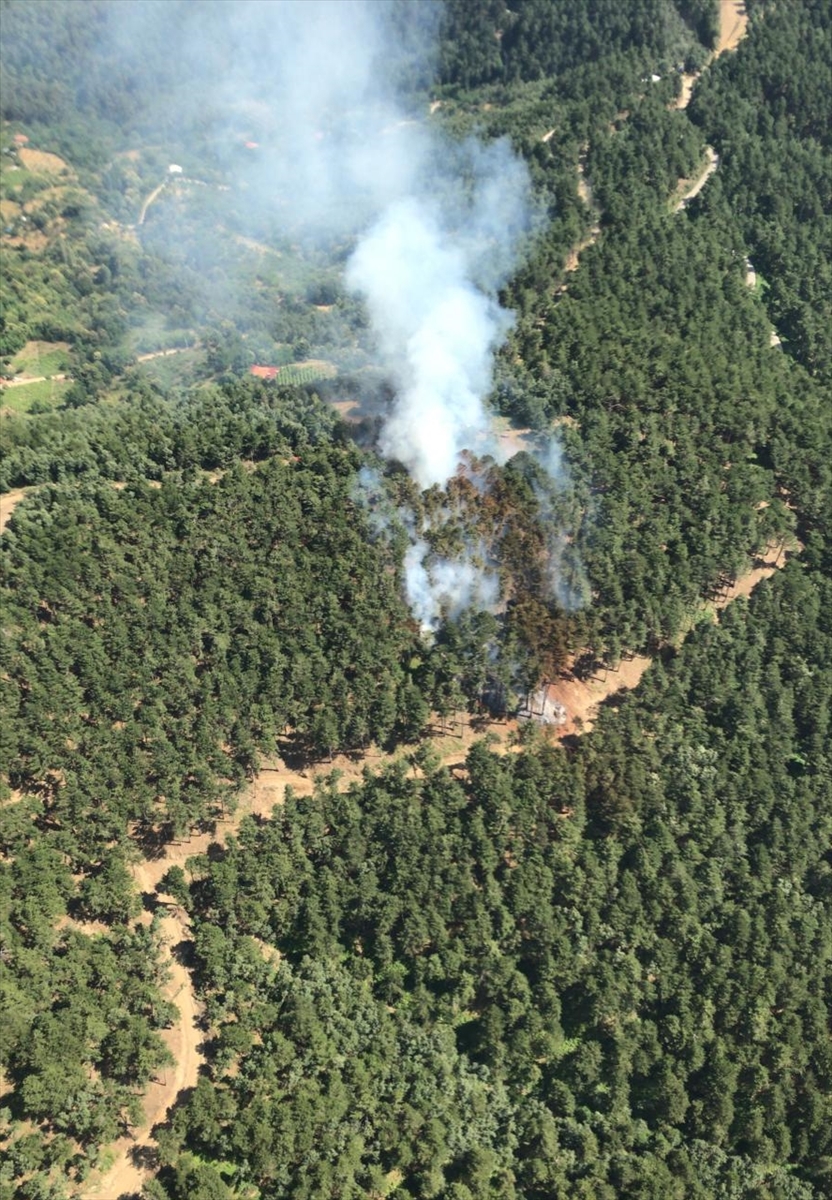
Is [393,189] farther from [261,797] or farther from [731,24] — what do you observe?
[261,797]

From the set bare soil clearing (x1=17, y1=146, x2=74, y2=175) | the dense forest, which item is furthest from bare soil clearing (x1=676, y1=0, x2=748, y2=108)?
bare soil clearing (x1=17, y1=146, x2=74, y2=175)

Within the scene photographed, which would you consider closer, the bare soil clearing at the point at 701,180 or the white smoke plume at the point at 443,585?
the white smoke plume at the point at 443,585

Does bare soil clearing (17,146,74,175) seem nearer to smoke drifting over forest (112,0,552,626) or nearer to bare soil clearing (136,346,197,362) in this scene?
smoke drifting over forest (112,0,552,626)

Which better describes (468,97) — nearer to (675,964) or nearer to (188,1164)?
(675,964)

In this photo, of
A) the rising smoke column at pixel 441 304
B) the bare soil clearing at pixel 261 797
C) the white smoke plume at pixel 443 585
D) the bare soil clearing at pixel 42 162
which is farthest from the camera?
the bare soil clearing at pixel 42 162

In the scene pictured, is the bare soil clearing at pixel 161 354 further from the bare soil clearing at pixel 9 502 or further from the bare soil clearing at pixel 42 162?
the bare soil clearing at pixel 42 162

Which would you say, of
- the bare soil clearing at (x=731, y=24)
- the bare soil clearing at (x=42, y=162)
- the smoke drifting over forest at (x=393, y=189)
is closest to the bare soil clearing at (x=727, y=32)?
the bare soil clearing at (x=731, y=24)
